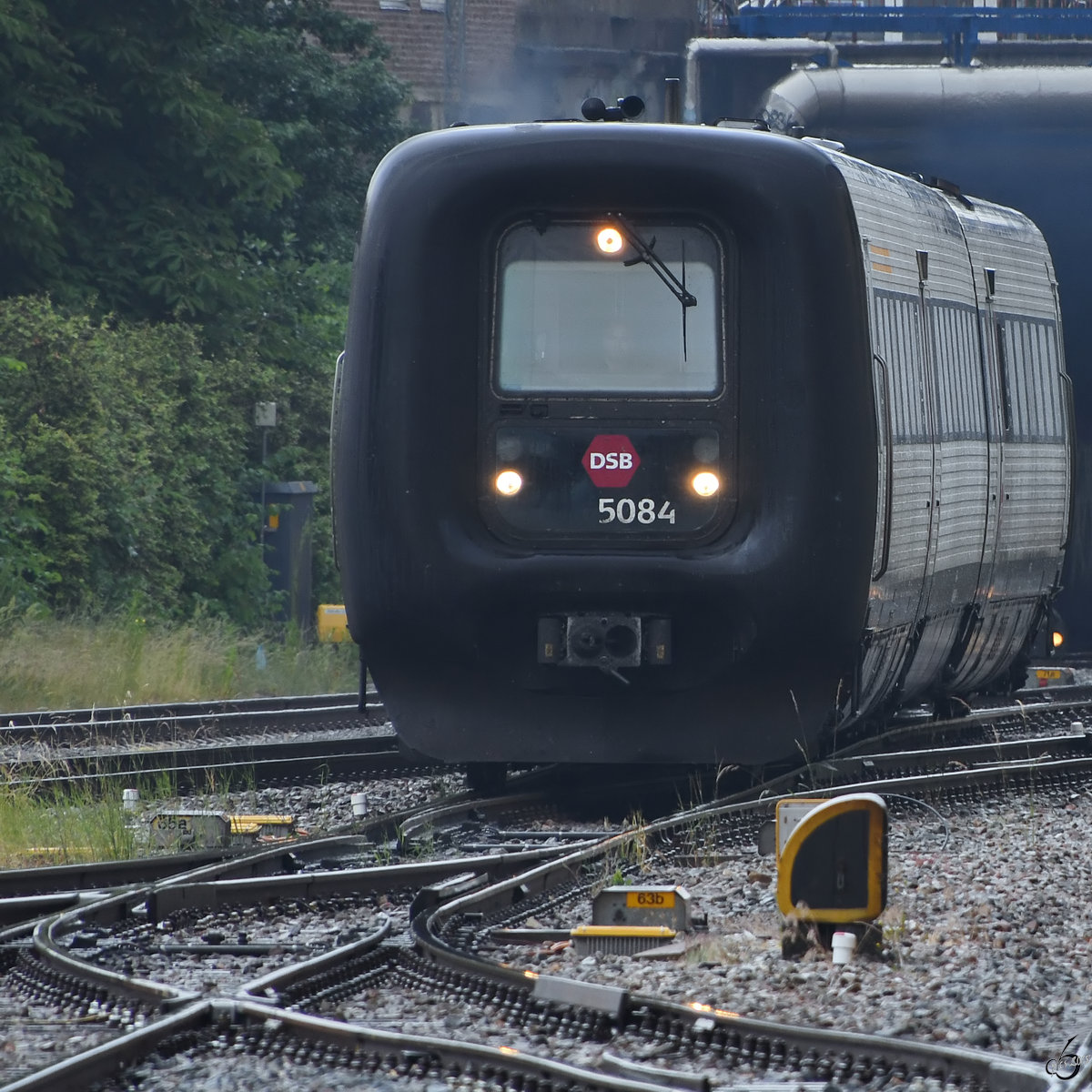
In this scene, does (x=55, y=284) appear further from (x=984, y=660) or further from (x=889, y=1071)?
(x=889, y=1071)

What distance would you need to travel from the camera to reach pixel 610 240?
10.1 meters

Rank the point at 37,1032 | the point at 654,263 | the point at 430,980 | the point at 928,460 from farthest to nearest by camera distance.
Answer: the point at 928,460 < the point at 654,263 < the point at 430,980 < the point at 37,1032

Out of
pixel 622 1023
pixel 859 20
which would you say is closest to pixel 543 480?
pixel 622 1023

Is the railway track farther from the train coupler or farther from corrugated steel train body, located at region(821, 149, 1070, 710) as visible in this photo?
corrugated steel train body, located at region(821, 149, 1070, 710)

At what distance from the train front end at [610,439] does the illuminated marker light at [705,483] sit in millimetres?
12

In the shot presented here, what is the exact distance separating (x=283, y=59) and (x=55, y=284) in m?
7.88

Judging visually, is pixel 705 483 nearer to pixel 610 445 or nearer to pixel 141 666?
pixel 610 445

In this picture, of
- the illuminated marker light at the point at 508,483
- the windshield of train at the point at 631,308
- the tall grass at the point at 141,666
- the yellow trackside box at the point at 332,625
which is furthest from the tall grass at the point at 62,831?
the yellow trackside box at the point at 332,625

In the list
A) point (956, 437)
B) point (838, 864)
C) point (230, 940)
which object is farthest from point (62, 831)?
point (956, 437)

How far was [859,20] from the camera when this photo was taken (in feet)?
108

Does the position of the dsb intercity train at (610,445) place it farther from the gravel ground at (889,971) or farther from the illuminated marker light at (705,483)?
the gravel ground at (889,971)

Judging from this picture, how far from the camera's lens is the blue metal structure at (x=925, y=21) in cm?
3256

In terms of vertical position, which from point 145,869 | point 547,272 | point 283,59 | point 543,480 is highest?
point 283,59

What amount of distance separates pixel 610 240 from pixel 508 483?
3.96 feet
